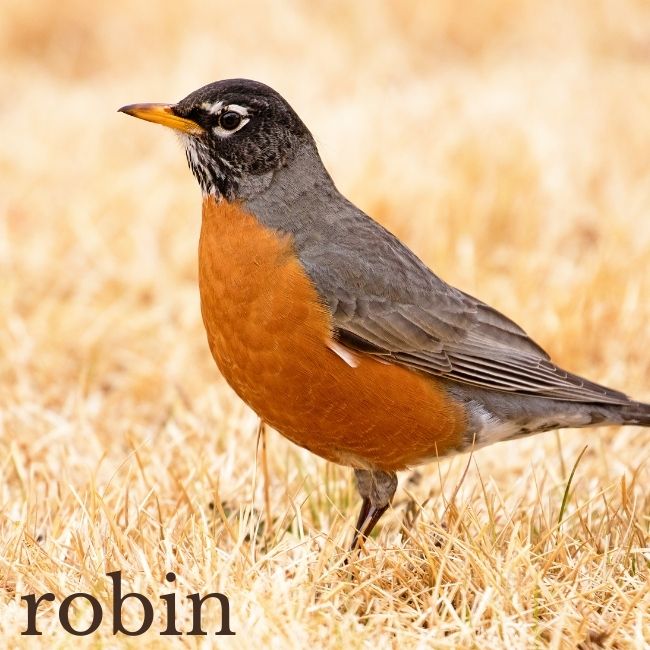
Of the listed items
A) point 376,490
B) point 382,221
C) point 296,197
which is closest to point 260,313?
point 296,197

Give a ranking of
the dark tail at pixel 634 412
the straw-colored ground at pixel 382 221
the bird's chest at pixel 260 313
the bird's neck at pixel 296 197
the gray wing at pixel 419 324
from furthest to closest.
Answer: the dark tail at pixel 634 412 < the bird's neck at pixel 296 197 < the gray wing at pixel 419 324 < the bird's chest at pixel 260 313 < the straw-colored ground at pixel 382 221

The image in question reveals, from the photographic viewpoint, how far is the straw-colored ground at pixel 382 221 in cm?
324

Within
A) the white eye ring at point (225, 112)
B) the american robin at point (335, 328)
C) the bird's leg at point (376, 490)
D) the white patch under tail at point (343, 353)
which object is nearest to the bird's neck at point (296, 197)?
the american robin at point (335, 328)

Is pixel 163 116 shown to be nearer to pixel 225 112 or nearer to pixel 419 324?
pixel 225 112

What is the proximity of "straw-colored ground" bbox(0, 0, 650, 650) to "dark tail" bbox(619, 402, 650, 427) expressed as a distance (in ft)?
0.90

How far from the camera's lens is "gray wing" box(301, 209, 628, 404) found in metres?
3.79

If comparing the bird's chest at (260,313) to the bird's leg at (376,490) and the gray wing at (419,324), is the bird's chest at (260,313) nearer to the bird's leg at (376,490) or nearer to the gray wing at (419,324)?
the gray wing at (419,324)

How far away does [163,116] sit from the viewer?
3.97 m

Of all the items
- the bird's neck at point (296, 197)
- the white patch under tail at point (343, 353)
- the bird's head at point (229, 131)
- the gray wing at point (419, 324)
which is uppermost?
the bird's head at point (229, 131)

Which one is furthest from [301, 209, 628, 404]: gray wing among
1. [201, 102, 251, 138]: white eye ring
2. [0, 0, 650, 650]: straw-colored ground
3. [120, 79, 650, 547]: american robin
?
[201, 102, 251, 138]: white eye ring

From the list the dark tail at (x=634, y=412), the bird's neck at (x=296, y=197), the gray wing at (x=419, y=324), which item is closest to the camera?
the gray wing at (x=419, y=324)

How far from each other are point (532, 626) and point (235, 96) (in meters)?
2.03

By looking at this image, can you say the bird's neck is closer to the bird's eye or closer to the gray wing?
the gray wing

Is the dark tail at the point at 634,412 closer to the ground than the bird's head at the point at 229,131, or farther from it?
closer to the ground
